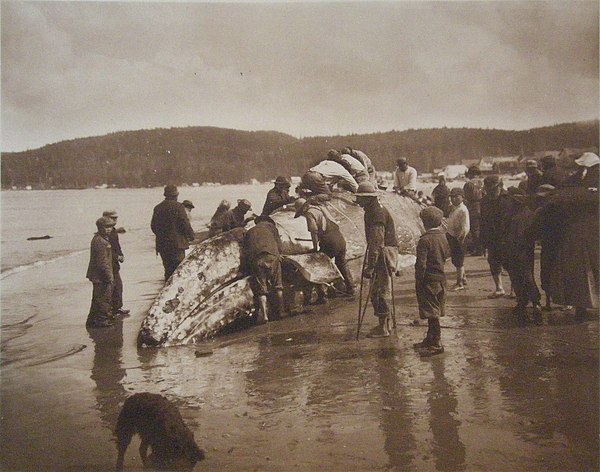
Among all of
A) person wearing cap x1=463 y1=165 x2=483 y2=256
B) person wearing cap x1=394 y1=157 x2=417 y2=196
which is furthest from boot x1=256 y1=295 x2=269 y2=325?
person wearing cap x1=394 y1=157 x2=417 y2=196

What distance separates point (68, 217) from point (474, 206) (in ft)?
125

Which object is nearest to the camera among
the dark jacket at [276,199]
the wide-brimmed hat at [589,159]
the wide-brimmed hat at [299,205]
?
the wide-brimmed hat at [589,159]

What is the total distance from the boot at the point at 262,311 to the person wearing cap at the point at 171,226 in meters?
3.22

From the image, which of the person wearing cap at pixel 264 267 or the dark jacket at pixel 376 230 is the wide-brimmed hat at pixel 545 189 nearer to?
the dark jacket at pixel 376 230

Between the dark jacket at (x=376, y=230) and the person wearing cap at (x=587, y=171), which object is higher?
the person wearing cap at (x=587, y=171)

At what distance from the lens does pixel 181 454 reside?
4.40m

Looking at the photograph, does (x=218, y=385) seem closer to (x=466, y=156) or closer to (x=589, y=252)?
(x=589, y=252)

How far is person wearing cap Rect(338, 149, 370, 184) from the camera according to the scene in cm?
1245

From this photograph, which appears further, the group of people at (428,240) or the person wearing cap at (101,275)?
the person wearing cap at (101,275)

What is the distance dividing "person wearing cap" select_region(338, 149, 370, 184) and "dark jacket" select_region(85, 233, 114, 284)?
17.0ft

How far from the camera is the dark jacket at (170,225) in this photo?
1159 centimetres

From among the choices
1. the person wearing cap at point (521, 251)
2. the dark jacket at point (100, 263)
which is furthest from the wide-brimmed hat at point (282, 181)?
the person wearing cap at point (521, 251)

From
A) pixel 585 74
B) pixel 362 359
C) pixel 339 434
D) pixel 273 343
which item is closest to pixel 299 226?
pixel 273 343

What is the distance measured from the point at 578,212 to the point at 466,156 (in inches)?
336
